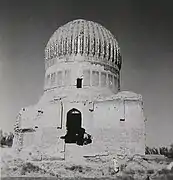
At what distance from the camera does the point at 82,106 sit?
3.79m

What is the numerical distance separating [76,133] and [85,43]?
89cm

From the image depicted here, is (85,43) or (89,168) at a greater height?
(85,43)

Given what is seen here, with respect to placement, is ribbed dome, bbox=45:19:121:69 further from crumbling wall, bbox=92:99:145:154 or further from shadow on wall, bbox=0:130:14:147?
shadow on wall, bbox=0:130:14:147

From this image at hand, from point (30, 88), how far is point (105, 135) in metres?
0.77

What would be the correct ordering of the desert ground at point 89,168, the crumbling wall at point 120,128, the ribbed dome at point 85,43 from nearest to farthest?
the desert ground at point 89,168, the crumbling wall at point 120,128, the ribbed dome at point 85,43

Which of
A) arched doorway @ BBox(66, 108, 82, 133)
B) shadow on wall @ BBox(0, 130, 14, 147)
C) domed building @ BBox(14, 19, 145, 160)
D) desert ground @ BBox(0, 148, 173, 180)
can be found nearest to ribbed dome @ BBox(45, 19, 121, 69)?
domed building @ BBox(14, 19, 145, 160)

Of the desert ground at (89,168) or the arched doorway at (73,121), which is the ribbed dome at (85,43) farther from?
the desert ground at (89,168)

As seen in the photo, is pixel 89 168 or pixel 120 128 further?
pixel 120 128

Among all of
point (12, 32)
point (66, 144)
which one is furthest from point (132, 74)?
point (12, 32)

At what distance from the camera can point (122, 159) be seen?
3.52 m

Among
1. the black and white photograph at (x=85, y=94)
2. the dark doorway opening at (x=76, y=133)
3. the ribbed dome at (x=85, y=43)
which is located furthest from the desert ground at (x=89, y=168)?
the ribbed dome at (x=85, y=43)

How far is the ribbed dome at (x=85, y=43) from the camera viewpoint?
3834 millimetres

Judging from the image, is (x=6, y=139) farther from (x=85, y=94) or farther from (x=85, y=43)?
(x=85, y=43)

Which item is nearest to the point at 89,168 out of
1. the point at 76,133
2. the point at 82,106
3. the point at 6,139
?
the point at 76,133
